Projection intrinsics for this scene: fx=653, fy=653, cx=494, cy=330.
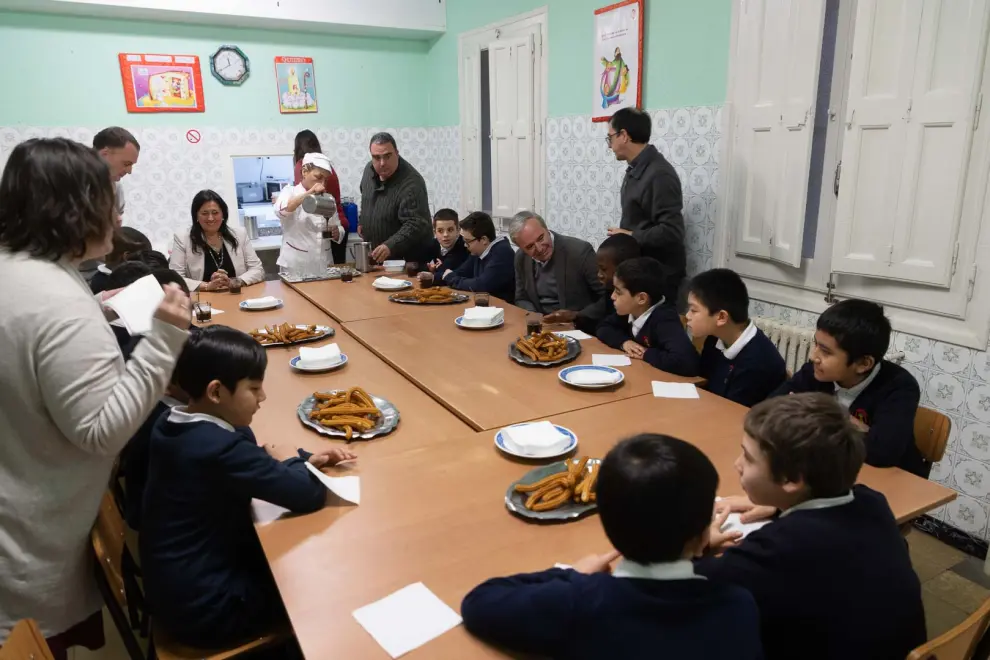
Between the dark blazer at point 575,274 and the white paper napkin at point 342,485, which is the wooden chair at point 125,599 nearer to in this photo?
the white paper napkin at point 342,485

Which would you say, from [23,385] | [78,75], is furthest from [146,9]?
[23,385]

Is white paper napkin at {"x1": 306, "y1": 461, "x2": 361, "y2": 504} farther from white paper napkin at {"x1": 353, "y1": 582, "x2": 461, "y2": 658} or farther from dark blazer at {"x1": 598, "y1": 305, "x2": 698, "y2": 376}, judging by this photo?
dark blazer at {"x1": 598, "y1": 305, "x2": 698, "y2": 376}

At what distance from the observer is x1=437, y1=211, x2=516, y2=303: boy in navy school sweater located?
13.4ft

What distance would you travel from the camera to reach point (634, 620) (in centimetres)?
96

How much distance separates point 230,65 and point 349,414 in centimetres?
502

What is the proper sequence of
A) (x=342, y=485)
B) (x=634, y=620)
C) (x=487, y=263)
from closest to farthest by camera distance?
1. (x=634, y=620)
2. (x=342, y=485)
3. (x=487, y=263)

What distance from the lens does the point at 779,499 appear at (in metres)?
1.33

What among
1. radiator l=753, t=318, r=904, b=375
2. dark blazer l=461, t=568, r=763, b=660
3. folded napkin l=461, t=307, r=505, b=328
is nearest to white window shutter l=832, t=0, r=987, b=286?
radiator l=753, t=318, r=904, b=375

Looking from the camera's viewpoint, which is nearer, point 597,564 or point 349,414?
point 597,564

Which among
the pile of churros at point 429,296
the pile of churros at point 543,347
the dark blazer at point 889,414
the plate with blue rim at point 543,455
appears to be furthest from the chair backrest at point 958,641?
the pile of churros at point 429,296

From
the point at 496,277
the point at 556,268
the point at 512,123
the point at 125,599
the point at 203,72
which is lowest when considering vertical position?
the point at 125,599

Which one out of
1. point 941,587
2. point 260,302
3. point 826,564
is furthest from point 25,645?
point 941,587

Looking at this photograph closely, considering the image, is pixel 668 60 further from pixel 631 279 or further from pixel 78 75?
pixel 78 75

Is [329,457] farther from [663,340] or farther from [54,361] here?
[663,340]
